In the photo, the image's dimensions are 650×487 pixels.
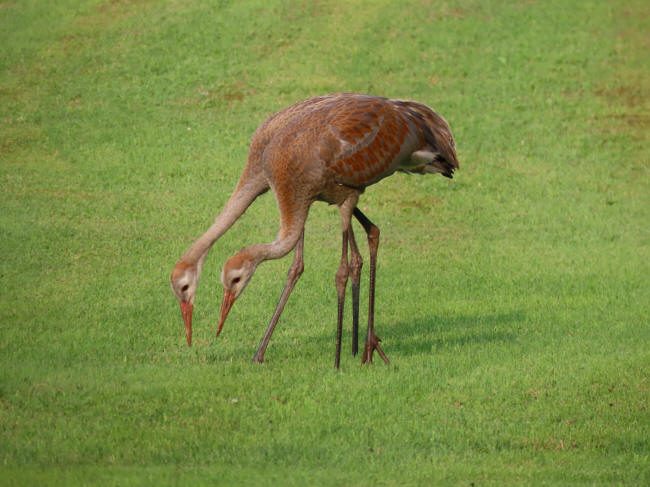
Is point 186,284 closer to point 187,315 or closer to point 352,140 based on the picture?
point 187,315

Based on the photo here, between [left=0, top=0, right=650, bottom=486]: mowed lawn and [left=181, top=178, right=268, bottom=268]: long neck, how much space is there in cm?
113

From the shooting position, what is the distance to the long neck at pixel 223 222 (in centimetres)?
1043

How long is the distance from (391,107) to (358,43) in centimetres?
1355

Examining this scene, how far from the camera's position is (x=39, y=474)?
26.9 feet

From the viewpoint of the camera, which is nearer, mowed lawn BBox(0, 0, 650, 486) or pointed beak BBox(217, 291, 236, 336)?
mowed lawn BBox(0, 0, 650, 486)

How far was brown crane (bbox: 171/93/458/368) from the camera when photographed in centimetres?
1049

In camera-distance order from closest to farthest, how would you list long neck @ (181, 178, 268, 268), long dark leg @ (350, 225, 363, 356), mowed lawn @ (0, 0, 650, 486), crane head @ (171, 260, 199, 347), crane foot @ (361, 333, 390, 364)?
mowed lawn @ (0, 0, 650, 486)
crane head @ (171, 260, 199, 347)
long neck @ (181, 178, 268, 268)
crane foot @ (361, 333, 390, 364)
long dark leg @ (350, 225, 363, 356)

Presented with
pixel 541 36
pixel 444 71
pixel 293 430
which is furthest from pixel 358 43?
pixel 293 430

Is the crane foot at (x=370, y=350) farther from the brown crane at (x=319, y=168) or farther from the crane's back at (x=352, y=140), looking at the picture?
the crane's back at (x=352, y=140)

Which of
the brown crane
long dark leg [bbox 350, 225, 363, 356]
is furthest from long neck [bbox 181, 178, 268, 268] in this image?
long dark leg [bbox 350, 225, 363, 356]

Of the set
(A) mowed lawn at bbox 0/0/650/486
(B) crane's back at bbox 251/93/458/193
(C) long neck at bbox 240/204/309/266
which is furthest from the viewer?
(B) crane's back at bbox 251/93/458/193

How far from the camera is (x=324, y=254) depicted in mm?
16734

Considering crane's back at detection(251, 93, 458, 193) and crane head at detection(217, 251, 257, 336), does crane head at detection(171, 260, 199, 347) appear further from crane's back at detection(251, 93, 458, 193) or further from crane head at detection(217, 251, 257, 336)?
crane's back at detection(251, 93, 458, 193)

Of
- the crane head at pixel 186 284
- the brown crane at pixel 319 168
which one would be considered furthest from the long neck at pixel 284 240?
the crane head at pixel 186 284
